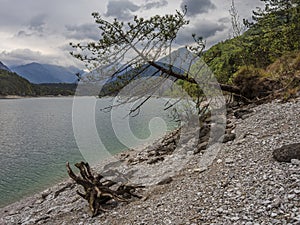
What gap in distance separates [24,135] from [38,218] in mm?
31695

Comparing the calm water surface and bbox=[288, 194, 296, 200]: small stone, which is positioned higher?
the calm water surface

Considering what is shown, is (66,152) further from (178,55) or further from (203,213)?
(203,213)

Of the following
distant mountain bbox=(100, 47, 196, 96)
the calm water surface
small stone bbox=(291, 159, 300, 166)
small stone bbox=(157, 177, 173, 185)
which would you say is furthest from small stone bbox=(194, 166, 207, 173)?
the calm water surface

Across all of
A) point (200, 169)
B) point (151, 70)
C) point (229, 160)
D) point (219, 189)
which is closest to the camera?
point (219, 189)

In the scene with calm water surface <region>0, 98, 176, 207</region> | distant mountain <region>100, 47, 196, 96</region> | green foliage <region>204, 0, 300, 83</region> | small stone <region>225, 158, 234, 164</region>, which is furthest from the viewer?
green foliage <region>204, 0, 300, 83</region>

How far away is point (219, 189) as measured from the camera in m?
8.20

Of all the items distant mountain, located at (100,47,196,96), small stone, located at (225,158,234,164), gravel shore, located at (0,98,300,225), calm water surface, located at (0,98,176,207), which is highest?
distant mountain, located at (100,47,196,96)

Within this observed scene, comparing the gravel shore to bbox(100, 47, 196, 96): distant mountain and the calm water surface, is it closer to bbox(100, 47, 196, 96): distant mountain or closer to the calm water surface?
the calm water surface

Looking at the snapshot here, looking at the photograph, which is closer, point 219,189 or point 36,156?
point 219,189

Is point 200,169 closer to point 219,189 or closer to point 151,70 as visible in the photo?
point 219,189

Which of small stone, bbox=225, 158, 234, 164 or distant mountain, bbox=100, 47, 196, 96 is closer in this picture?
small stone, bbox=225, 158, 234, 164

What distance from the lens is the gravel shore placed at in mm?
6734

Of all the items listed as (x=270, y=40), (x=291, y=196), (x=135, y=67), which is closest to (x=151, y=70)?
(x=135, y=67)

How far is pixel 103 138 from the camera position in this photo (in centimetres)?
3406
